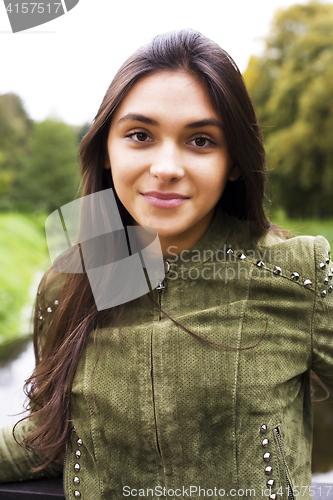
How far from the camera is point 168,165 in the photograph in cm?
100

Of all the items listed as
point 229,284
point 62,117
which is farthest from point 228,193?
point 62,117

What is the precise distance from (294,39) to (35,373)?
16412mm

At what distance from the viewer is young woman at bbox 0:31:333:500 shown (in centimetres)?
104

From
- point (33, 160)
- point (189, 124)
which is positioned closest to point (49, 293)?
point (189, 124)

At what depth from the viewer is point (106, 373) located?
116cm

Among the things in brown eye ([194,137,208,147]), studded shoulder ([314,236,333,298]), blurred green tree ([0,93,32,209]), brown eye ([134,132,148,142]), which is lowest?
blurred green tree ([0,93,32,209])

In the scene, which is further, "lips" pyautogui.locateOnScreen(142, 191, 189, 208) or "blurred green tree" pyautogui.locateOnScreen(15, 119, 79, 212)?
"blurred green tree" pyautogui.locateOnScreen(15, 119, 79, 212)

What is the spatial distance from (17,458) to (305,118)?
12339mm

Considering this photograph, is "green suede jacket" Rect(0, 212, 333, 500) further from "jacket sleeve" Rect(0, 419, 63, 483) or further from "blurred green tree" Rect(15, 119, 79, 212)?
"blurred green tree" Rect(15, 119, 79, 212)

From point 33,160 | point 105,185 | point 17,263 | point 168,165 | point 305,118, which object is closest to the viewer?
point 168,165

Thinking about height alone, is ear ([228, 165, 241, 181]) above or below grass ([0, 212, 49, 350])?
above

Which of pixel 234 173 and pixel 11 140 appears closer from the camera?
pixel 234 173

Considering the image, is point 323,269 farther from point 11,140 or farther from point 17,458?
point 11,140

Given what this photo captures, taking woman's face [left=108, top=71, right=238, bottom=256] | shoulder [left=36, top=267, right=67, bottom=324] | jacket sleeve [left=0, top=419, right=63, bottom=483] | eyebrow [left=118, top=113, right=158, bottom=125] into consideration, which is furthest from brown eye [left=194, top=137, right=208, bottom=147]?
jacket sleeve [left=0, top=419, right=63, bottom=483]
